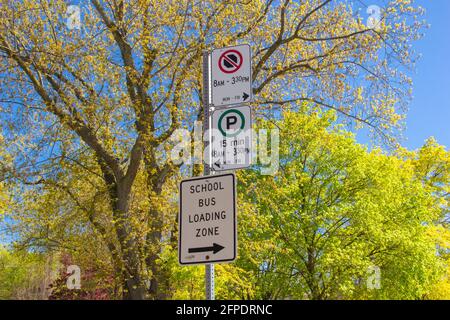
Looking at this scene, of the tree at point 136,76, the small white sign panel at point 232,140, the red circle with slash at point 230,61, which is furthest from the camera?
the tree at point 136,76

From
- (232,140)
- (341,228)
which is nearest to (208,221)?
(232,140)

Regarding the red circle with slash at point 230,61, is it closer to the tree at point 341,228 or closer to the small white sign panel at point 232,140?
the small white sign panel at point 232,140

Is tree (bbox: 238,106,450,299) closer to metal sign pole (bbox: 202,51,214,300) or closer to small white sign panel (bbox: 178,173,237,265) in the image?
metal sign pole (bbox: 202,51,214,300)

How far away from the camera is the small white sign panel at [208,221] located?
4.62m

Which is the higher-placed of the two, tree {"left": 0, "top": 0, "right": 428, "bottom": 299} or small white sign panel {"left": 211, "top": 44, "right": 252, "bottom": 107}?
tree {"left": 0, "top": 0, "right": 428, "bottom": 299}

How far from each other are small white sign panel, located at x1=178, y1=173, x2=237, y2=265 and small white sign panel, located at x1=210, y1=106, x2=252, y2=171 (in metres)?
0.23

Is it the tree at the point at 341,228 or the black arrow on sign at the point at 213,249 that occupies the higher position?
the tree at the point at 341,228

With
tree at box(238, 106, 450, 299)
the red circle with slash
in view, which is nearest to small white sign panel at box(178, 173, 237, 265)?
the red circle with slash

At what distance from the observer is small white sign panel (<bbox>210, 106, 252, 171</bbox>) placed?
4934 millimetres

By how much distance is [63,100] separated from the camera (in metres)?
13.6

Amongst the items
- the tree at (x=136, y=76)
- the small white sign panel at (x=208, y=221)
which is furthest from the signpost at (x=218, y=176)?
the tree at (x=136, y=76)

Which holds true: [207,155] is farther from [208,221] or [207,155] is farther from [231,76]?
[231,76]

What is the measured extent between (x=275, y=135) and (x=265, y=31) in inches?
200

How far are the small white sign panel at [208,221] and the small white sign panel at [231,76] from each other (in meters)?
0.78
